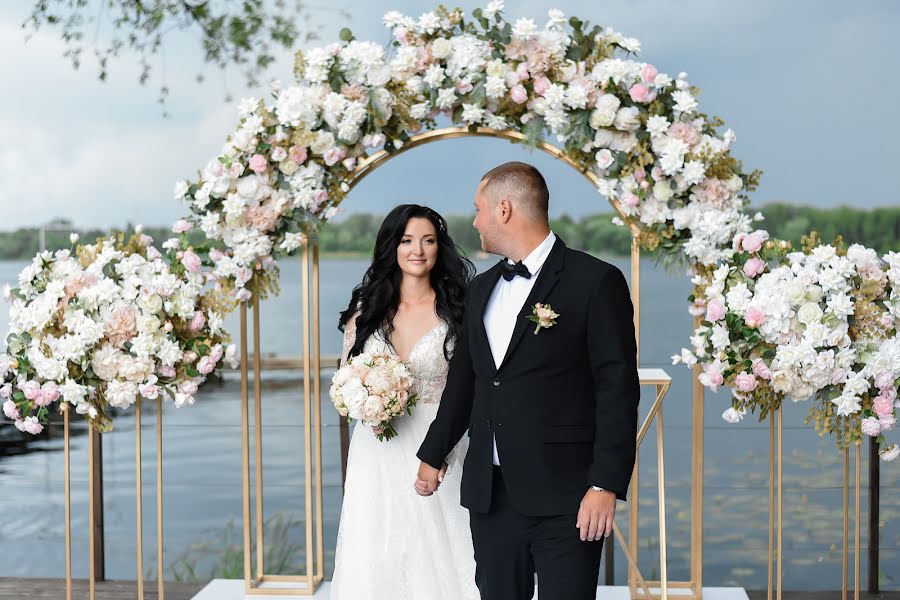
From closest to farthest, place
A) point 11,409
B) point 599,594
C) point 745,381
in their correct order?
point 745,381 → point 11,409 → point 599,594

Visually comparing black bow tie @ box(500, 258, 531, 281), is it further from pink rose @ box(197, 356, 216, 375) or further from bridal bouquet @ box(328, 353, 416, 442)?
pink rose @ box(197, 356, 216, 375)

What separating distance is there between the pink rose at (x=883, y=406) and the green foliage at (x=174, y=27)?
8090mm

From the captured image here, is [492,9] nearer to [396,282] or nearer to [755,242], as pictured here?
[396,282]

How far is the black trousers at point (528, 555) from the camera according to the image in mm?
2836

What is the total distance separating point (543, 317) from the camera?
2.83 meters

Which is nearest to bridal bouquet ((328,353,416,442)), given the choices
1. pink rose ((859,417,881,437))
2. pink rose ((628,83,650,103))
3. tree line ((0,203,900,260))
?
pink rose ((628,83,650,103))

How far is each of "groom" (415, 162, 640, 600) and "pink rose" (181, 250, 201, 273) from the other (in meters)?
1.76

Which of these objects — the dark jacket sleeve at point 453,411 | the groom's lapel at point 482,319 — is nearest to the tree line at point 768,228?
the dark jacket sleeve at point 453,411

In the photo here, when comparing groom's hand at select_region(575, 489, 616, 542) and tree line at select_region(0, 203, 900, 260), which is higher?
tree line at select_region(0, 203, 900, 260)

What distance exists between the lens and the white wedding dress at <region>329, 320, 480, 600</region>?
4.12 m

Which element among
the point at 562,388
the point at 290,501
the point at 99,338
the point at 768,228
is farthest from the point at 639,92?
the point at 768,228

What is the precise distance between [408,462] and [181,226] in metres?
1.44

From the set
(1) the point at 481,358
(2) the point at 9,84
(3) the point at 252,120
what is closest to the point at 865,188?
(2) the point at 9,84

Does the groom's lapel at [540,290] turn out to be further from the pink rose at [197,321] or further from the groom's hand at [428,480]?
the pink rose at [197,321]
